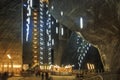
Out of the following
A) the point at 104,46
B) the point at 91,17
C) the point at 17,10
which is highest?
the point at 17,10

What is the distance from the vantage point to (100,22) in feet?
88.2

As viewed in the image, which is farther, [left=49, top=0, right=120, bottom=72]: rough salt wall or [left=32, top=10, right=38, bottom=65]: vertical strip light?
[left=32, top=10, right=38, bottom=65]: vertical strip light

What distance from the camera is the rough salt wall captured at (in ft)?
86.2

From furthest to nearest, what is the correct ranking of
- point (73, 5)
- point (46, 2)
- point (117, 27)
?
point (46, 2), point (73, 5), point (117, 27)

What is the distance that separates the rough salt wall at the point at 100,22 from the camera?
2627 centimetres

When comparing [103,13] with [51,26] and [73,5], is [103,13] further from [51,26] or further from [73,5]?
[51,26]

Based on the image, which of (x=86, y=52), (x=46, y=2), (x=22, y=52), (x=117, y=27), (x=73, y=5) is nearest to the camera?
(x=117, y=27)

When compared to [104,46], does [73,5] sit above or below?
above

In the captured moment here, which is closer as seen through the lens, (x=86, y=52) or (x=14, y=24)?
(x=14, y=24)

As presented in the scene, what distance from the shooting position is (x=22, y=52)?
32.7 m

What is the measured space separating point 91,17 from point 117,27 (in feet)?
7.34

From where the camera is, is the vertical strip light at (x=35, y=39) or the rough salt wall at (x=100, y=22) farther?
the vertical strip light at (x=35, y=39)

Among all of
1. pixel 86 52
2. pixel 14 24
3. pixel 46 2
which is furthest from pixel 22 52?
pixel 86 52

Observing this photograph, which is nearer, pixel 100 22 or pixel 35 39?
pixel 100 22
